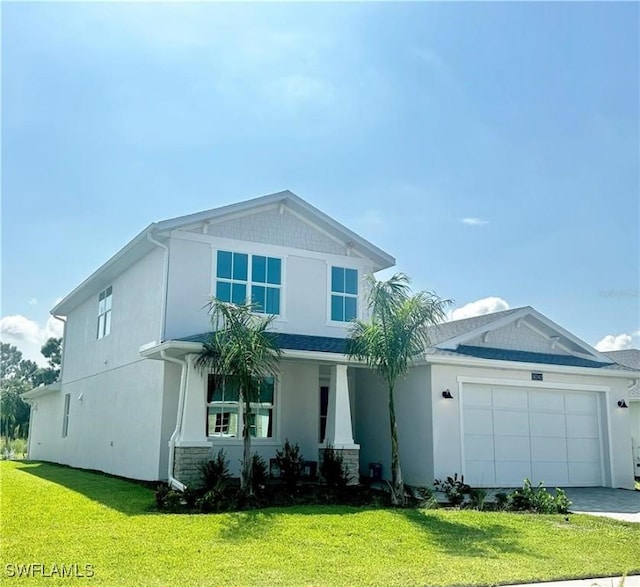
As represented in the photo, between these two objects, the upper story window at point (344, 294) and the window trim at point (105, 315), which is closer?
the upper story window at point (344, 294)

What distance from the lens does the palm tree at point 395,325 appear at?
12.7 m

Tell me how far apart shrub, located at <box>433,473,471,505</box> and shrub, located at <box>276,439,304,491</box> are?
3175 mm

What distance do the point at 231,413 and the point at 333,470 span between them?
10.1 ft

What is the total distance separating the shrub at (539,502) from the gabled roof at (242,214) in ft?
25.7

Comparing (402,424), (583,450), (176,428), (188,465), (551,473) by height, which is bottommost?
(551,473)

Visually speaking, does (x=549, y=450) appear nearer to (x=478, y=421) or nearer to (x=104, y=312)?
(x=478, y=421)

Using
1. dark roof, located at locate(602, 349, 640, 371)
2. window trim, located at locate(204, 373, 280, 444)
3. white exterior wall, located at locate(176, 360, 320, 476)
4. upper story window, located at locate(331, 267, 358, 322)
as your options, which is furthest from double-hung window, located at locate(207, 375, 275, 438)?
dark roof, located at locate(602, 349, 640, 371)

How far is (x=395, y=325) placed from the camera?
501 inches

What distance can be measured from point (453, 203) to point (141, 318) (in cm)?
929

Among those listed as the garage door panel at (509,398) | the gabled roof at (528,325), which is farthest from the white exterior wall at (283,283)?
the garage door panel at (509,398)

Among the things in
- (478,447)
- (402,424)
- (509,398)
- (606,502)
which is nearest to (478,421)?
(478,447)

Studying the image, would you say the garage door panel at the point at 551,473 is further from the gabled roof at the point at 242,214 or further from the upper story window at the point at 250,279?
the upper story window at the point at 250,279

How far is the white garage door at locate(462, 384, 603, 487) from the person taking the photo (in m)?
15.4

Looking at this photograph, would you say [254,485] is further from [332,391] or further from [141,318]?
[141,318]
